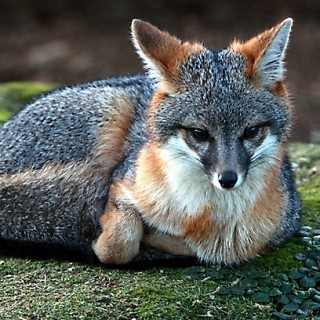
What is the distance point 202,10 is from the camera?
18.0 m

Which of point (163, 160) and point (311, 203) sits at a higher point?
point (163, 160)

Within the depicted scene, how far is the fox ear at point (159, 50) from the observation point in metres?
4.95

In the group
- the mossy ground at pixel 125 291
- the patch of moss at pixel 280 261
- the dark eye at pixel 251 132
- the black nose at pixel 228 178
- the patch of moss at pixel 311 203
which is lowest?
the mossy ground at pixel 125 291

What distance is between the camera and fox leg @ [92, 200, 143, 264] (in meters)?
5.22

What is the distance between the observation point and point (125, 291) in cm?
506

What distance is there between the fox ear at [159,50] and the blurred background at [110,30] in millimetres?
10920

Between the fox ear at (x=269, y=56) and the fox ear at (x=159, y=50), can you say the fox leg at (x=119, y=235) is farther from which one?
the fox ear at (x=269, y=56)

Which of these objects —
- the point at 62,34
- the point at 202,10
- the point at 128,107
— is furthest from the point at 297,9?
the point at 128,107

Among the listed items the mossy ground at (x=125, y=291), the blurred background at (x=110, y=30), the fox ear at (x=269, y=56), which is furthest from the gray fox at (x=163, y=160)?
the blurred background at (x=110, y=30)

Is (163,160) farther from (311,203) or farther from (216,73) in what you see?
(311,203)

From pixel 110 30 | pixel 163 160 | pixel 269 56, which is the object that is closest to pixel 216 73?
pixel 269 56

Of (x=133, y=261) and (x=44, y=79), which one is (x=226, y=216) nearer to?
(x=133, y=261)

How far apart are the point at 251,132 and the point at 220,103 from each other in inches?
10.0

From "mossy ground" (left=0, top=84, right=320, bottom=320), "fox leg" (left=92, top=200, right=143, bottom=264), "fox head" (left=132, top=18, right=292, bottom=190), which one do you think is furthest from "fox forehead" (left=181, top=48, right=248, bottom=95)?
"mossy ground" (left=0, top=84, right=320, bottom=320)
